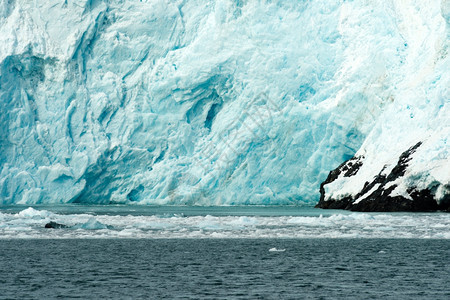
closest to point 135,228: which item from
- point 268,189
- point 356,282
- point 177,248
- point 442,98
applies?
point 177,248

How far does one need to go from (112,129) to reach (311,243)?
30.0m

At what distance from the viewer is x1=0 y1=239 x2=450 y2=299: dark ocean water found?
34.2 feet

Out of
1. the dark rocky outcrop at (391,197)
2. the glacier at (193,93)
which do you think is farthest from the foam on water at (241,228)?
the glacier at (193,93)

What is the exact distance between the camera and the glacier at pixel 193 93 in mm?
43219

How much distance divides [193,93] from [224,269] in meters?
32.8

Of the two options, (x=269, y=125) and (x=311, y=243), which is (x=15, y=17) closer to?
(x=269, y=125)

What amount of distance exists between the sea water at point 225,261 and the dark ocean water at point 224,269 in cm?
2

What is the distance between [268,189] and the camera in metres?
43.1

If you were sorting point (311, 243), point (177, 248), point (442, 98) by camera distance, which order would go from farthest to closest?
1. point (442, 98)
2. point (311, 243)
3. point (177, 248)

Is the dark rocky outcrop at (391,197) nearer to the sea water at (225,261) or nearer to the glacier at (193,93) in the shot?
the glacier at (193,93)

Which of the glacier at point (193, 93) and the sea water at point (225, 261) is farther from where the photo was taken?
the glacier at point (193, 93)

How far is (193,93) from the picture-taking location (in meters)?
45.1

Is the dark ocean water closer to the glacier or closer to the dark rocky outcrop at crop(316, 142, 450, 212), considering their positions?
the dark rocky outcrop at crop(316, 142, 450, 212)

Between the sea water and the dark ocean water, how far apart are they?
2cm
